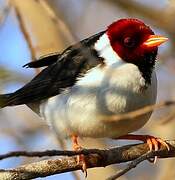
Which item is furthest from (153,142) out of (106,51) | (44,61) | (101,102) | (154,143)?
(44,61)

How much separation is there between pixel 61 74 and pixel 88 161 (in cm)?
64

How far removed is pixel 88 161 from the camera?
304 cm

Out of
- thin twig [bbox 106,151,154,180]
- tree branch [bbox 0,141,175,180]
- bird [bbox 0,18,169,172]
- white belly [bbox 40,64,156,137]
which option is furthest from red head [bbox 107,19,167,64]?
thin twig [bbox 106,151,154,180]

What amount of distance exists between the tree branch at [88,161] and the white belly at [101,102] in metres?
0.26

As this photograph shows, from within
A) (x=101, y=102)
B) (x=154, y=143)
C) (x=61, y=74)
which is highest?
(x=61, y=74)

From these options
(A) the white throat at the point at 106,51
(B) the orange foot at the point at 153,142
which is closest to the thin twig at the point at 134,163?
(B) the orange foot at the point at 153,142

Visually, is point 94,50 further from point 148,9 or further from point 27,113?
point 27,113

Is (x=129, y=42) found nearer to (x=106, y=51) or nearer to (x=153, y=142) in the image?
(x=106, y=51)

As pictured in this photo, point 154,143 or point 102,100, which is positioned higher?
point 102,100

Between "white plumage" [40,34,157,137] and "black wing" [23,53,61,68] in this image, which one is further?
"black wing" [23,53,61,68]

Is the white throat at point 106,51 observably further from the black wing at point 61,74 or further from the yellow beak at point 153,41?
the yellow beak at point 153,41

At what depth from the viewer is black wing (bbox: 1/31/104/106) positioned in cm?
338

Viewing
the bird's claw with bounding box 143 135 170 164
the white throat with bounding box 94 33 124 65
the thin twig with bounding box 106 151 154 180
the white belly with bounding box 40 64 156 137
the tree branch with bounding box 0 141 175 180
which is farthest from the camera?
the white throat with bounding box 94 33 124 65

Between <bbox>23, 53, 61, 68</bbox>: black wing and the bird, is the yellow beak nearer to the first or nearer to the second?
the bird
